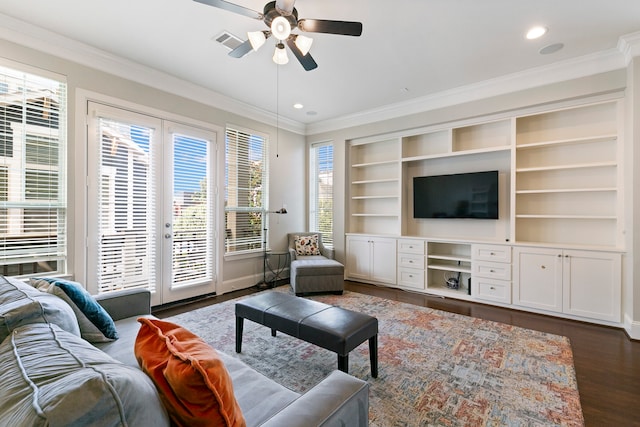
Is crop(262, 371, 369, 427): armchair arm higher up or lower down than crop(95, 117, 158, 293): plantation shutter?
lower down

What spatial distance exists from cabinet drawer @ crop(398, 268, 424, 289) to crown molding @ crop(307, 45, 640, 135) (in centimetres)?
248

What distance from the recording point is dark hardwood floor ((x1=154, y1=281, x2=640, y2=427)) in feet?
6.53

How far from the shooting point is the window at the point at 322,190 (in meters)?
5.87

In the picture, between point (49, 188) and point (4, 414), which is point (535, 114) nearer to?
point (4, 414)

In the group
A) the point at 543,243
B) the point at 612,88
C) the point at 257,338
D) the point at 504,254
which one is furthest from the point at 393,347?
the point at 612,88

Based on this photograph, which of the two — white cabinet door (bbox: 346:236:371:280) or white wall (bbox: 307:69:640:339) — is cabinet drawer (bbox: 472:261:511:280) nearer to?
white wall (bbox: 307:69:640:339)

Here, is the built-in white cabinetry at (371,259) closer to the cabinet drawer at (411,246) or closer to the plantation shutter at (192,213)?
the cabinet drawer at (411,246)

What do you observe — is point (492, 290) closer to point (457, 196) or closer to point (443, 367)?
point (457, 196)

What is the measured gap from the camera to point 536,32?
2.86 meters

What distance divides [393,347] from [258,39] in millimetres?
2897

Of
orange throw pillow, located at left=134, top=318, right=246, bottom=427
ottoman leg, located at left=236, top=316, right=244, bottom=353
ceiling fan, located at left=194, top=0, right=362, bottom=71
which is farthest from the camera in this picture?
ottoman leg, located at left=236, top=316, right=244, bottom=353

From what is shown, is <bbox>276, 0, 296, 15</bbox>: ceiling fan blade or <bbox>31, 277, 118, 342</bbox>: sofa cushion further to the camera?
<bbox>276, 0, 296, 15</bbox>: ceiling fan blade

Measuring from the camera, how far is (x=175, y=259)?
4.02 meters

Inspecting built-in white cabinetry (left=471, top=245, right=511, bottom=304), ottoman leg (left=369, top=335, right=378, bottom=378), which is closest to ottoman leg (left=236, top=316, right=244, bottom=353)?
ottoman leg (left=369, top=335, right=378, bottom=378)
